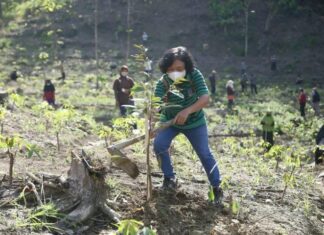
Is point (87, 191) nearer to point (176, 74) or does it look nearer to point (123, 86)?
point (176, 74)

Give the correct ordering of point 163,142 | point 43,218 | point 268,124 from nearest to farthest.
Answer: point 43,218, point 163,142, point 268,124

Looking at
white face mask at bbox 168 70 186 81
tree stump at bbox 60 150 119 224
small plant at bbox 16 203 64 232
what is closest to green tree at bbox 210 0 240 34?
white face mask at bbox 168 70 186 81

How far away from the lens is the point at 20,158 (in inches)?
235

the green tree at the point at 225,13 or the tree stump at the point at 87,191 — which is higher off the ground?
the green tree at the point at 225,13

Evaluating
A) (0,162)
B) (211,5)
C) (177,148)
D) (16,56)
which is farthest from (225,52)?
(0,162)

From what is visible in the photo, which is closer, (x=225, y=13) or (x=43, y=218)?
(x=43, y=218)

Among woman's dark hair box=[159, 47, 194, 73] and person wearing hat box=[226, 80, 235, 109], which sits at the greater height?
person wearing hat box=[226, 80, 235, 109]

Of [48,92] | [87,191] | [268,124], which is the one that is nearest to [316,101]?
[268,124]

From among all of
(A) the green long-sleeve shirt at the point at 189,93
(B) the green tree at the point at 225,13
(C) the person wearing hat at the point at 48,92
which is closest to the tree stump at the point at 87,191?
(A) the green long-sleeve shirt at the point at 189,93

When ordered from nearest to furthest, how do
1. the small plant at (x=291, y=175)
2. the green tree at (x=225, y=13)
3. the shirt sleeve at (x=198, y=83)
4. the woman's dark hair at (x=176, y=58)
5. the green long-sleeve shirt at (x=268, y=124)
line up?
the woman's dark hair at (x=176, y=58) → the shirt sleeve at (x=198, y=83) → the small plant at (x=291, y=175) → the green long-sleeve shirt at (x=268, y=124) → the green tree at (x=225, y=13)

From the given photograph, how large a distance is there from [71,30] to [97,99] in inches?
599

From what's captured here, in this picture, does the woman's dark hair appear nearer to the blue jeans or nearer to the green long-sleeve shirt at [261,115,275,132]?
the blue jeans

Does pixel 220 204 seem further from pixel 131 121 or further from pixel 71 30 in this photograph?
pixel 71 30

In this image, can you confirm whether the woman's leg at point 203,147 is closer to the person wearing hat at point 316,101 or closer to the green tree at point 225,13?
the person wearing hat at point 316,101
